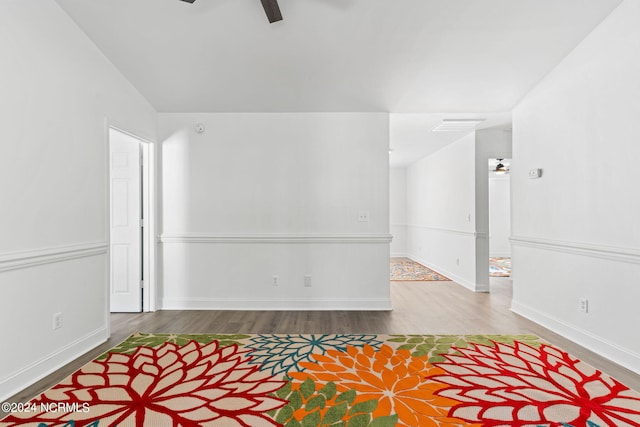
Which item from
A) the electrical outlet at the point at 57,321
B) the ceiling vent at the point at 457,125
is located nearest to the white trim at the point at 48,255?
the electrical outlet at the point at 57,321

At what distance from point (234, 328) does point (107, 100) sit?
2613 mm

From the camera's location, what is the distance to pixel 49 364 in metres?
2.57

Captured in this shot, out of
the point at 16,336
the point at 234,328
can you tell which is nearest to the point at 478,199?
the point at 234,328

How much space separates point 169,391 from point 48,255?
142 centimetres

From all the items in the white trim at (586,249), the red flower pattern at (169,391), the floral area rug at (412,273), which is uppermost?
the white trim at (586,249)

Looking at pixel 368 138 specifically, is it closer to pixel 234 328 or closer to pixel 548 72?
pixel 548 72

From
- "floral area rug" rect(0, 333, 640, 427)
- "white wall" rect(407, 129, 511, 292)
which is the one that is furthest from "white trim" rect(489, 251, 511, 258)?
"floral area rug" rect(0, 333, 640, 427)

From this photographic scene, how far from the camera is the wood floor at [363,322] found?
3.39m

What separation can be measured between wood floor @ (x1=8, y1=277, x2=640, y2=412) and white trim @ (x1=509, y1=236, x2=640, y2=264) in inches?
33.2

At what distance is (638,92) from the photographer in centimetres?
258

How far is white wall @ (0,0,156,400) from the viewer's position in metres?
2.30

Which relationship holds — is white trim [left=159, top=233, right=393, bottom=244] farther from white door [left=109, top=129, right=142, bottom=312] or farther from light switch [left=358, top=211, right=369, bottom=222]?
white door [left=109, top=129, right=142, bottom=312]

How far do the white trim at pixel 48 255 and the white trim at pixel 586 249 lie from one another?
14.7 feet

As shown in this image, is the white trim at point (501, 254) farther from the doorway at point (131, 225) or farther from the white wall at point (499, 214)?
the doorway at point (131, 225)
